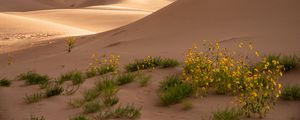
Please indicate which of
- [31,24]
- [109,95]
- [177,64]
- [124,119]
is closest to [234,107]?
[124,119]

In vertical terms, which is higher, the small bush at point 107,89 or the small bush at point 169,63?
the small bush at point 169,63

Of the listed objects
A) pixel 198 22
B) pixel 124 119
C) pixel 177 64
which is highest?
pixel 198 22

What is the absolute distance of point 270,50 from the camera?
882 cm

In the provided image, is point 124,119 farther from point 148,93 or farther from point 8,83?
point 8,83

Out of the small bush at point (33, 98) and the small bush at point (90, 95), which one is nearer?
the small bush at point (90, 95)

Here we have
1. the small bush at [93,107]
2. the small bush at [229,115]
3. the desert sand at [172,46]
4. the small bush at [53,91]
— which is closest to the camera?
the small bush at [229,115]

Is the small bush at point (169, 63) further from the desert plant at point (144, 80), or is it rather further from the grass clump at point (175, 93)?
the grass clump at point (175, 93)

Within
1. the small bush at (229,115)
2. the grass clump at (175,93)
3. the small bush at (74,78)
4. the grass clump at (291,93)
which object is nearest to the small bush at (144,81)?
the grass clump at (175,93)

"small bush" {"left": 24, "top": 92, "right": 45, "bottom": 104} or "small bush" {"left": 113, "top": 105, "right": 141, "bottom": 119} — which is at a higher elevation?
"small bush" {"left": 24, "top": 92, "right": 45, "bottom": 104}

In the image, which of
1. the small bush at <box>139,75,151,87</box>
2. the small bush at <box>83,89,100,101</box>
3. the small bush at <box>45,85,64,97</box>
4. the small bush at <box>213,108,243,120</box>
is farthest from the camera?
the small bush at <box>139,75,151,87</box>

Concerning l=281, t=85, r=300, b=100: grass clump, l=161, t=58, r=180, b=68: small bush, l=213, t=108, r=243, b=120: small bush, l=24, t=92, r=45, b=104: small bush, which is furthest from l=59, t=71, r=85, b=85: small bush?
l=281, t=85, r=300, b=100: grass clump

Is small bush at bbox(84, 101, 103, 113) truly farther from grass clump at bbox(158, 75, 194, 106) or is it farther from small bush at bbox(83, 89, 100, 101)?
grass clump at bbox(158, 75, 194, 106)

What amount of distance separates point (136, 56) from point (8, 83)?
10.3ft

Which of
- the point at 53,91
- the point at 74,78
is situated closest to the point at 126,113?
the point at 53,91
